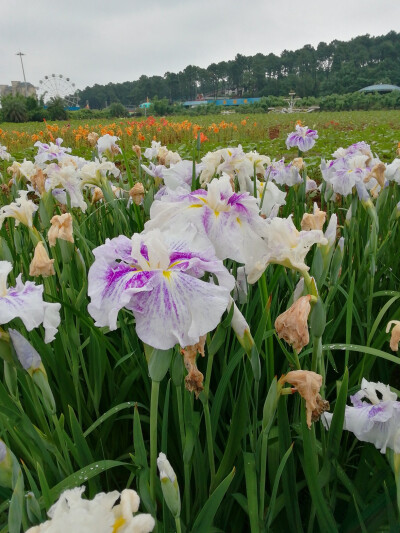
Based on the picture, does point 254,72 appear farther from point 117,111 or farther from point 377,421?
point 377,421

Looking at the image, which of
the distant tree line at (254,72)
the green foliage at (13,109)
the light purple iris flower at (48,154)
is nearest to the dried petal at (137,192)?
the light purple iris flower at (48,154)

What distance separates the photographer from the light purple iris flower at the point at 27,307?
0.89 meters

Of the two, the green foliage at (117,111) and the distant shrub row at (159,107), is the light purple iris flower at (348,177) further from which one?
the green foliage at (117,111)

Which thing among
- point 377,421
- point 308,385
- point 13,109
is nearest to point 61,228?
point 308,385

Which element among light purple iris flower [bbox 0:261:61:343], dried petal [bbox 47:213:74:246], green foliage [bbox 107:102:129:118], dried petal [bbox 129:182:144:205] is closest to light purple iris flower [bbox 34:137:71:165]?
dried petal [bbox 129:182:144:205]

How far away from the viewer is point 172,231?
0.93 metres

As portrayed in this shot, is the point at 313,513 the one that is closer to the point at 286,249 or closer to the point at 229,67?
the point at 286,249

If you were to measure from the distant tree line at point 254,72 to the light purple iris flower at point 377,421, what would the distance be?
81.8 metres

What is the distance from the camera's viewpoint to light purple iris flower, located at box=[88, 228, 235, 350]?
75 cm

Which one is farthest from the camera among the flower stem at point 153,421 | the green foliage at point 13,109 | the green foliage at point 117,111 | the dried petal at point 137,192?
the green foliage at point 117,111

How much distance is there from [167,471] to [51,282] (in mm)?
1052

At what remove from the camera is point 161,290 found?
30.3 inches

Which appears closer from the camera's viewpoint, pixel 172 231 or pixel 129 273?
pixel 129 273

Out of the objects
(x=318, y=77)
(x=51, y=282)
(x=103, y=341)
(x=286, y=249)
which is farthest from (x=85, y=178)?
(x=318, y=77)
